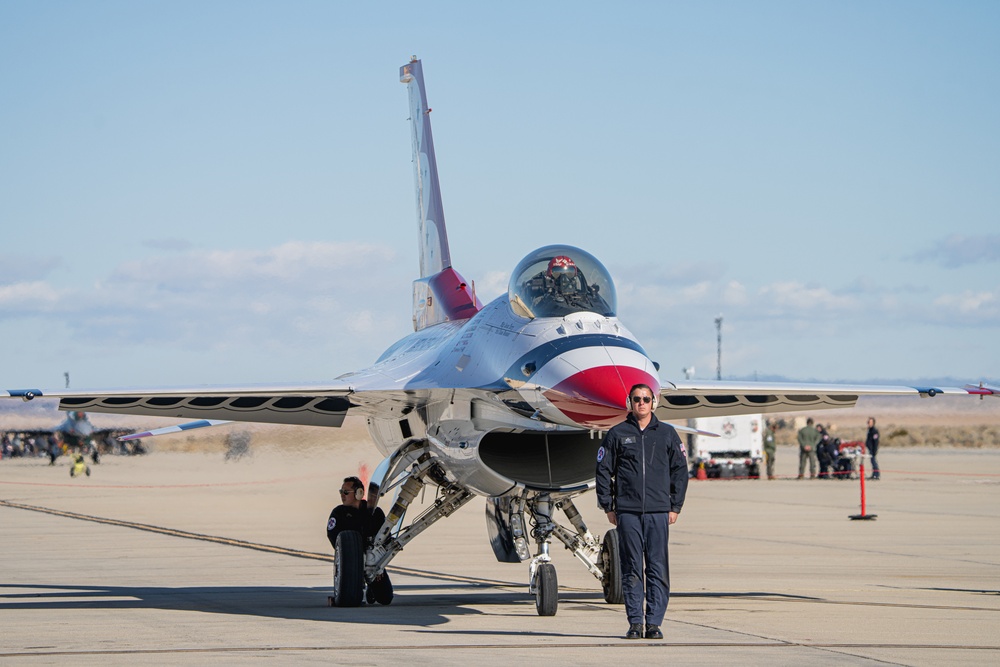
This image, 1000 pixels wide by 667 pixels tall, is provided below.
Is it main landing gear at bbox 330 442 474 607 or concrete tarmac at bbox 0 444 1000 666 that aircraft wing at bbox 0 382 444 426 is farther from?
concrete tarmac at bbox 0 444 1000 666

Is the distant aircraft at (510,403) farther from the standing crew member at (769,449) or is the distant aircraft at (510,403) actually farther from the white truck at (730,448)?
the standing crew member at (769,449)

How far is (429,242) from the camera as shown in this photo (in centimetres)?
1739

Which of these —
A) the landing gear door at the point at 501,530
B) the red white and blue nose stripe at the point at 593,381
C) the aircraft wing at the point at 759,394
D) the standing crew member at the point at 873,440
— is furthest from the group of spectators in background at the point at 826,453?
the red white and blue nose stripe at the point at 593,381

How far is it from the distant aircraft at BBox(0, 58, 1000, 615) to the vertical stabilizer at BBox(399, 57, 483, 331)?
15 centimetres

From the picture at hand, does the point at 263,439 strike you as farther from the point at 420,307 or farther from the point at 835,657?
the point at 835,657

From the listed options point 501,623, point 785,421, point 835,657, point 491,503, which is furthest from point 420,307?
point 785,421

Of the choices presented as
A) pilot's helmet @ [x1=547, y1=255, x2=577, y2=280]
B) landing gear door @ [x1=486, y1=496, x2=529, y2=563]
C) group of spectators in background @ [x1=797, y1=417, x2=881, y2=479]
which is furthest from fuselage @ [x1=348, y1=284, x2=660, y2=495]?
group of spectators in background @ [x1=797, y1=417, x2=881, y2=479]

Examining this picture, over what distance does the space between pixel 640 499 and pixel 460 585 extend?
5566mm

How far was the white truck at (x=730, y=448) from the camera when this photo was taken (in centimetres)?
3891

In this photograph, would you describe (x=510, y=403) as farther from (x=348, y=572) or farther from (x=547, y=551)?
(x=348, y=572)

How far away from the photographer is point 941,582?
13.5 metres

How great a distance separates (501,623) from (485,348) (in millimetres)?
2216

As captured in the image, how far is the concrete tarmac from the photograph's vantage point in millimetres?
8625

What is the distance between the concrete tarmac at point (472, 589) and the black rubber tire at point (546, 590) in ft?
0.45
